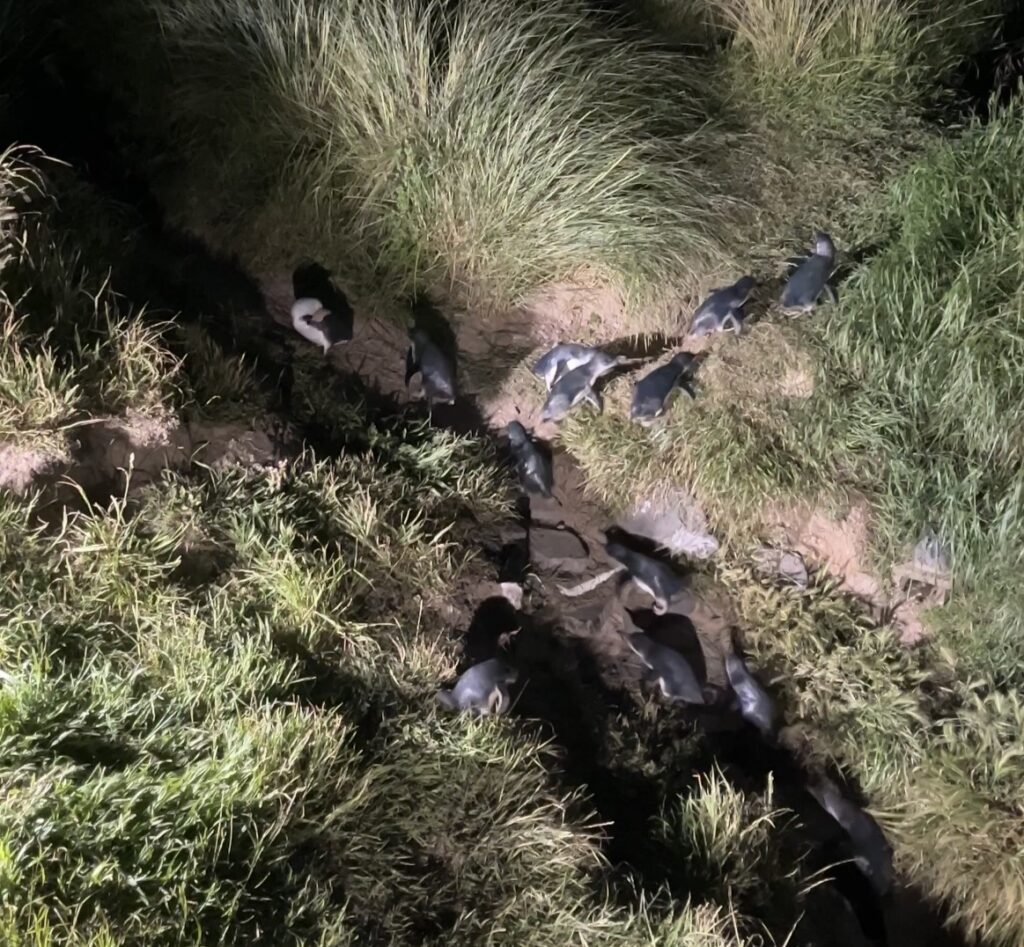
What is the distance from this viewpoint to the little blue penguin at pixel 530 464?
4.09 metres

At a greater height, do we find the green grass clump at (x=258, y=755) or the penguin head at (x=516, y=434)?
the penguin head at (x=516, y=434)

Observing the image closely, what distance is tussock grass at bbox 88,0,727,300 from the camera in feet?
13.8

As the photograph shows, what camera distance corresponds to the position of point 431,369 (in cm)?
406

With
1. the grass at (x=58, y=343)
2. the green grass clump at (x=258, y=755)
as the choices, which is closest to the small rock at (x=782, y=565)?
the green grass clump at (x=258, y=755)

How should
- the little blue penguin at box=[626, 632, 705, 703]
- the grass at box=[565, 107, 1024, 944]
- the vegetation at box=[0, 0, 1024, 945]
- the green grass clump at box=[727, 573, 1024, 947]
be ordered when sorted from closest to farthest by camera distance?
the vegetation at box=[0, 0, 1024, 945]
the green grass clump at box=[727, 573, 1024, 947]
the grass at box=[565, 107, 1024, 944]
the little blue penguin at box=[626, 632, 705, 703]

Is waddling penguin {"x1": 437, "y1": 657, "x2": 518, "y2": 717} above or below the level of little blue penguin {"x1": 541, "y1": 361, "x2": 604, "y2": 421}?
below

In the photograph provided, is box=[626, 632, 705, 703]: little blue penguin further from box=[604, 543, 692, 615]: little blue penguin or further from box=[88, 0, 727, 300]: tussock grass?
box=[88, 0, 727, 300]: tussock grass

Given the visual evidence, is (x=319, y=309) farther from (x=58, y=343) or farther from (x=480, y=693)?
(x=480, y=693)

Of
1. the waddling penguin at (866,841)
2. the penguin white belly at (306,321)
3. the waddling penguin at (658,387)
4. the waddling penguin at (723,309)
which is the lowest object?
the waddling penguin at (866,841)

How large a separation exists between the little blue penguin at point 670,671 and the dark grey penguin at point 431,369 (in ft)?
4.56

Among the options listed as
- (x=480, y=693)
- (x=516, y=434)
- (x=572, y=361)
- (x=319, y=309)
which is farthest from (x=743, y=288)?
(x=480, y=693)

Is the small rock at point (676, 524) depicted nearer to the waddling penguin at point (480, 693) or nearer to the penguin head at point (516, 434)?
the penguin head at point (516, 434)

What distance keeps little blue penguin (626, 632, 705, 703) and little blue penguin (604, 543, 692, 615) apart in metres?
0.22

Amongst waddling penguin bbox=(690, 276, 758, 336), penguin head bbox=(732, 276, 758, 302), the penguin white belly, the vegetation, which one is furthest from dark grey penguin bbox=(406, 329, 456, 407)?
penguin head bbox=(732, 276, 758, 302)
